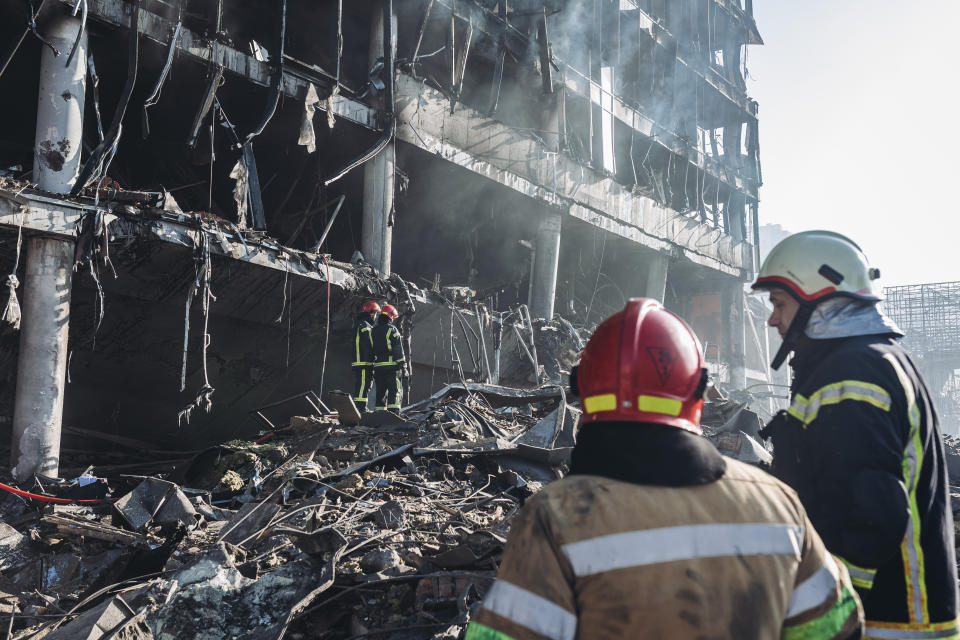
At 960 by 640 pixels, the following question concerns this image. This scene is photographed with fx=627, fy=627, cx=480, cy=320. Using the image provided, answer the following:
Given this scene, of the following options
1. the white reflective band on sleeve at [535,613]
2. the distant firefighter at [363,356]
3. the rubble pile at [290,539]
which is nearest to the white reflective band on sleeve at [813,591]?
the white reflective band on sleeve at [535,613]

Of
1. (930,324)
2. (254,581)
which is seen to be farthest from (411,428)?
(930,324)

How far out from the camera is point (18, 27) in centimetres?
898

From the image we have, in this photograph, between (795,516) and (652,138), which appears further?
(652,138)

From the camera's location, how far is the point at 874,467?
1769mm

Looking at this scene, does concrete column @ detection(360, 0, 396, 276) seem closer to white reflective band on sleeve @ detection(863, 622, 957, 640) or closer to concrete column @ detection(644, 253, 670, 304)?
white reflective band on sleeve @ detection(863, 622, 957, 640)

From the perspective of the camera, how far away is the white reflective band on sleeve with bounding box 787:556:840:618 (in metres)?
1.29

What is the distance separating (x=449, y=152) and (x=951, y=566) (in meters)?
12.2

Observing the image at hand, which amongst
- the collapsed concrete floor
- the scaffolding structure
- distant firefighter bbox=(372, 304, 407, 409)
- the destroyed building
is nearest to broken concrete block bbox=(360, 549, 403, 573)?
the collapsed concrete floor

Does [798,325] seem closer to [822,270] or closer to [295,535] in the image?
[822,270]

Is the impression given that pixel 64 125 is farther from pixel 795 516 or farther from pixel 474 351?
pixel 795 516

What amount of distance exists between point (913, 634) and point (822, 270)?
3.89ft

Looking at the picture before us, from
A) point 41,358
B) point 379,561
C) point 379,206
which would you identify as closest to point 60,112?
point 41,358

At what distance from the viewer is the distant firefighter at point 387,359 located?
30.3 feet

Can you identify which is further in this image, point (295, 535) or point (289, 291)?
point (289, 291)
